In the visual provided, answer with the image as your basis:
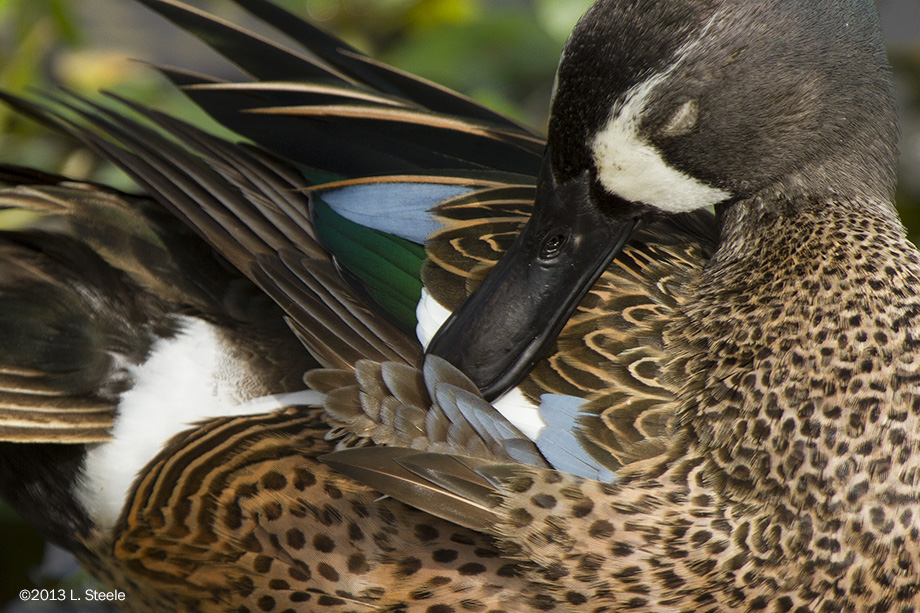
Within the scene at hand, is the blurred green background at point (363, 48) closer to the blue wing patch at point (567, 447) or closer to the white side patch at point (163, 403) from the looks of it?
the white side patch at point (163, 403)

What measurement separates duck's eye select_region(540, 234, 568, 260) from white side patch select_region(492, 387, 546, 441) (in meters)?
0.24

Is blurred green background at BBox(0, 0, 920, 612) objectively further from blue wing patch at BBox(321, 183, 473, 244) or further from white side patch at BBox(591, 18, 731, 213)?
white side patch at BBox(591, 18, 731, 213)

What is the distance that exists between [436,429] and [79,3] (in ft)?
10.2

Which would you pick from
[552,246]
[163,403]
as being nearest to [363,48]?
[163,403]

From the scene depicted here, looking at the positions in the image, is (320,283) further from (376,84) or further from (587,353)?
(376,84)

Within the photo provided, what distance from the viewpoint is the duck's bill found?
1.75 metres

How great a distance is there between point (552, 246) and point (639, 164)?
202 millimetres

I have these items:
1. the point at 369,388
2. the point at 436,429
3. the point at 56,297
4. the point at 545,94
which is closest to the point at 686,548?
the point at 436,429

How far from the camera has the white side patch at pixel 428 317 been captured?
5.88ft

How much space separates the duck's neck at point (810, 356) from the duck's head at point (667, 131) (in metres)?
0.11

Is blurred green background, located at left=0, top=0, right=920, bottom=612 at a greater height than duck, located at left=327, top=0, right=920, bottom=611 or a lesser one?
greater
